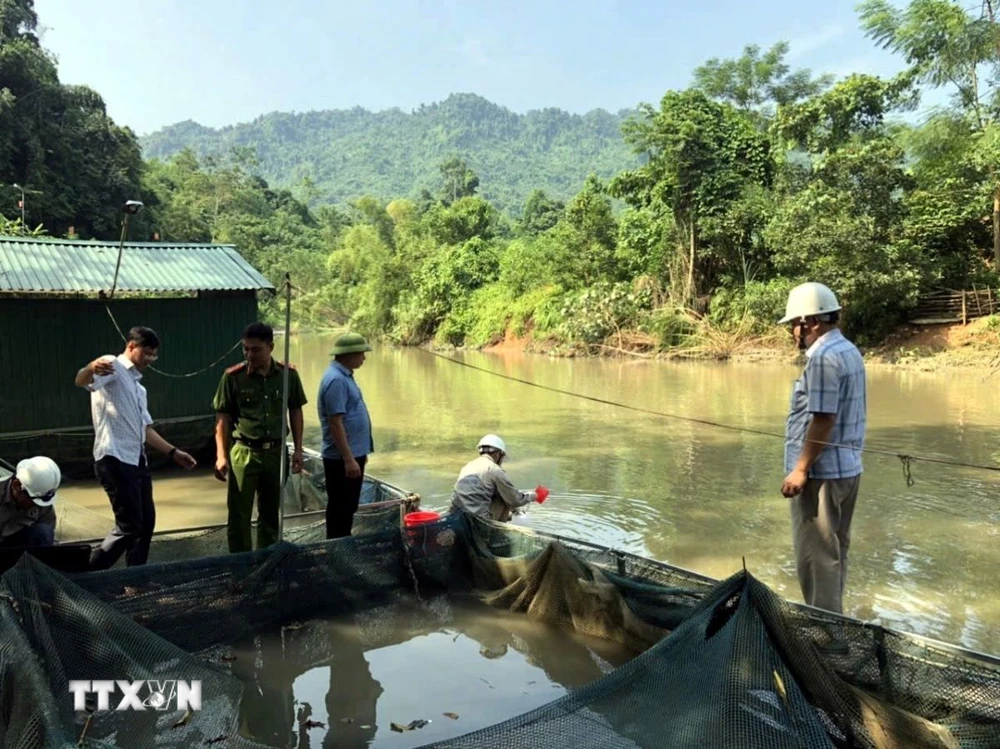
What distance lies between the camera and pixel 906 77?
23859 millimetres

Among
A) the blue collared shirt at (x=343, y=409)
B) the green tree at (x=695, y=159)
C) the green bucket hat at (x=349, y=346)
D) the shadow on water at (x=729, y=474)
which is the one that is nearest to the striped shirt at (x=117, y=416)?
the blue collared shirt at (x=343, y=409)

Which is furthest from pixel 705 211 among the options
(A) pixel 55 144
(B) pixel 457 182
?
(B) pixel 457 182

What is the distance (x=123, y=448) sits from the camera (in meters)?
4.54

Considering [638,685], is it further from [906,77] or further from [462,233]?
[462,233]

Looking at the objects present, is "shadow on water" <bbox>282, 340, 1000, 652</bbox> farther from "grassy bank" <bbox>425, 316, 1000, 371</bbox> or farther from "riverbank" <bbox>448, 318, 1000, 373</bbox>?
"grassy bank" <bbox>425, 316, 1000, 371</bbox>

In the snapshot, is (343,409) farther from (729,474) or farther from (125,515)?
(729,474)

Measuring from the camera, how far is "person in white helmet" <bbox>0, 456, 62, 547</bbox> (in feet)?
12.4

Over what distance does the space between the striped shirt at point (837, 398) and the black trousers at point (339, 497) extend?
267 cm

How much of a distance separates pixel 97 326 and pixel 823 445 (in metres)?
8.35

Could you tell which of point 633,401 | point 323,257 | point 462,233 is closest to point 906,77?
point 633,401

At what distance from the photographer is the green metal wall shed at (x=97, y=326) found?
8.77 metres

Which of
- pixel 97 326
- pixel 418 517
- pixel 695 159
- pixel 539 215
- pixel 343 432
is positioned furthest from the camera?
pixel 539 215

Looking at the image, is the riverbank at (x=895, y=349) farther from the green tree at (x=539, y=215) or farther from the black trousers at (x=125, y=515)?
the green tree at (x=539, y=215)

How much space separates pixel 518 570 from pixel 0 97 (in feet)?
114
